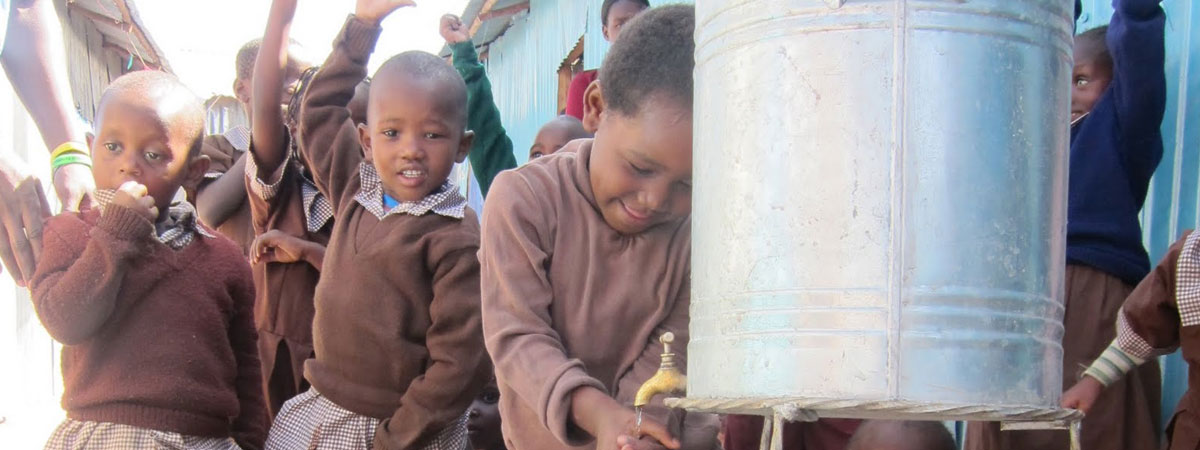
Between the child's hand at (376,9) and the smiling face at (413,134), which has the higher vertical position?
the child's hand at (376,9)

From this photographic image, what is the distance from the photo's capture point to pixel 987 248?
1411 mm

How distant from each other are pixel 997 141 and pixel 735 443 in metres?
1.61

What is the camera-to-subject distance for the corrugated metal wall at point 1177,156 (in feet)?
9.51

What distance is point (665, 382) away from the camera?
174 centimetres

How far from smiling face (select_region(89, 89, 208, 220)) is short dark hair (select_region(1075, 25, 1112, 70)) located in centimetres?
232

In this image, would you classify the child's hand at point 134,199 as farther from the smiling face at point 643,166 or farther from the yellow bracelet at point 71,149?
the smiling face at point 643,166

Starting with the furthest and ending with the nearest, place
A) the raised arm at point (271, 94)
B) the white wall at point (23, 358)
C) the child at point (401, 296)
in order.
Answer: the white wall at point (23, 358) → the raised arm at point (271, 94) → the child at point (401, 296)

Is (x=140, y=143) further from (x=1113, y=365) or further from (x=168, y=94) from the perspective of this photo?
(x=1113, y=365)

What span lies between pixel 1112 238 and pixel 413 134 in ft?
5.77

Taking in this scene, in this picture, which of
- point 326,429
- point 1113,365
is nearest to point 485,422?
point 326,429

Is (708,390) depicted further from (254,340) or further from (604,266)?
(254,340)

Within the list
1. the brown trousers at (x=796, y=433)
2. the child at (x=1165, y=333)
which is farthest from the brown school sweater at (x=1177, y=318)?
the brown trousers at (x=796, y=433)

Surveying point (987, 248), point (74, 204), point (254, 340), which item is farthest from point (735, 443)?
point (74, 204)

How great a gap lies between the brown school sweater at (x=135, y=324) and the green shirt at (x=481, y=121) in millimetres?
1339
